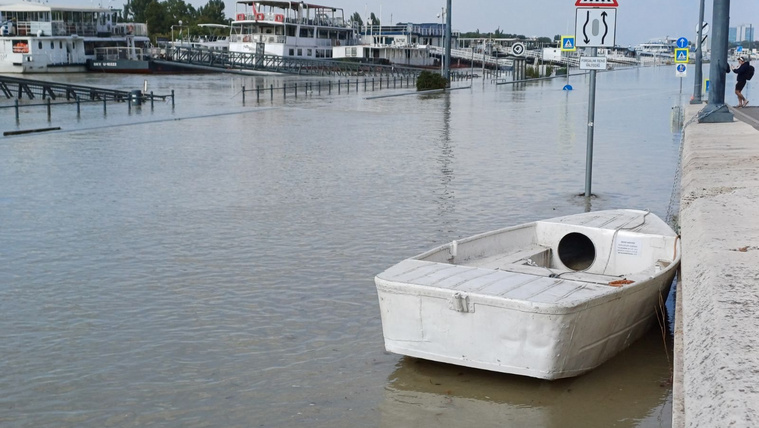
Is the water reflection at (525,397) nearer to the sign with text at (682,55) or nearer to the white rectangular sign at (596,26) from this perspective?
the white rectangular sign at (596,26)

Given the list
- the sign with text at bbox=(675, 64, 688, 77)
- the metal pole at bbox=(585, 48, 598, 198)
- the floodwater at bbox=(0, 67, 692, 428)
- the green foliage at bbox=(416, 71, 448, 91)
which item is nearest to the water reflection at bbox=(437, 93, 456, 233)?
the floodwater at bbox=(0, 67, 692, 428)

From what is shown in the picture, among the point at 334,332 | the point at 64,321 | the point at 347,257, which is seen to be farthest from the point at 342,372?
the point at 347,257

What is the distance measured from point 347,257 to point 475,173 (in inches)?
320

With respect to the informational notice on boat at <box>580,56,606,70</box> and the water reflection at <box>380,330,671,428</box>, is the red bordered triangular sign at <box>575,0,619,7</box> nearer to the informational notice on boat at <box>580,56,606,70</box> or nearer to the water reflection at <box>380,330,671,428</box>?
the informational notice on boat at <box>580,56,606,70</box>

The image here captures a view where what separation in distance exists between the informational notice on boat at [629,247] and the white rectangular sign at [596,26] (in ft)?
17.4

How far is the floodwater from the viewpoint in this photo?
23.0ft

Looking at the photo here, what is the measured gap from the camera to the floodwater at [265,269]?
7.01 meters

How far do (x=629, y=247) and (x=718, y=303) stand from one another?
400 cm

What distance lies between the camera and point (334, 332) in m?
8.71

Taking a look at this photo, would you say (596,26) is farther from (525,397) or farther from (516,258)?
(525,397)

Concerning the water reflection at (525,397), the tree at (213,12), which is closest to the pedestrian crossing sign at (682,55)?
the water reflection at (525,397)

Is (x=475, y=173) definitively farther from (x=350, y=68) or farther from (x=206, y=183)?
(x=350, y=68)

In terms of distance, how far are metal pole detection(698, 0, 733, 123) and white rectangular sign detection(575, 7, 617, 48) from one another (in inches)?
196

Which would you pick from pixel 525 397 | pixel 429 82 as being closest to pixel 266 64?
pixel 429 82
